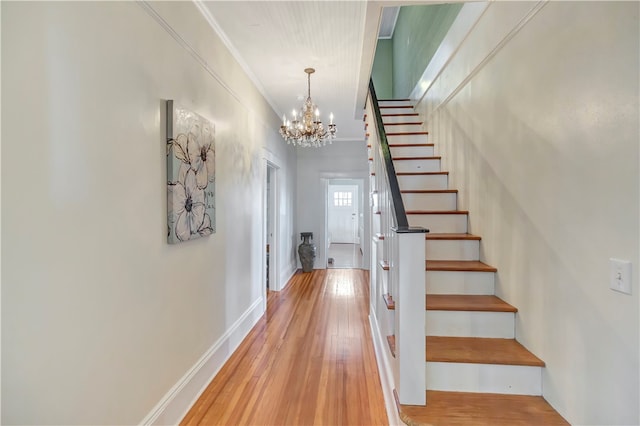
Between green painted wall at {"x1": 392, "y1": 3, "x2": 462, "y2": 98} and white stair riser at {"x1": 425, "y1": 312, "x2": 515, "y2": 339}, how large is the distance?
2.82 meters

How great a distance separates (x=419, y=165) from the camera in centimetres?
353

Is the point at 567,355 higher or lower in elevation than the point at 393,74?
lower

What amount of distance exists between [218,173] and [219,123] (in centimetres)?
43

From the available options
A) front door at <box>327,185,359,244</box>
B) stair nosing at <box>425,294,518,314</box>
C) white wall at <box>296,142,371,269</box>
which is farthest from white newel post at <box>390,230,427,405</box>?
front door at <box>327,185,359,244</box>

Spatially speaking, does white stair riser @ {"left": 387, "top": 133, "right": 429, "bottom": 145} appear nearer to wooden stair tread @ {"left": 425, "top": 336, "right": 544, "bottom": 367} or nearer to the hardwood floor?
the hardwood floor

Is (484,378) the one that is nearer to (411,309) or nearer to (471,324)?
(471,324)

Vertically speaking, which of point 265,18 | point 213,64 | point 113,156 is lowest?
point 113,156

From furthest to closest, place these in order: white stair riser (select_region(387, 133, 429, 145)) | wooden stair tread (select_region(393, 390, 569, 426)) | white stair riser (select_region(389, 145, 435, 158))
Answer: white stair riser (select_region(387, 133, 429, 145))
white stair riser (select_region(389, 145, 435, 158))
wooden stair tread (select_region(393, 390, 569, 426))

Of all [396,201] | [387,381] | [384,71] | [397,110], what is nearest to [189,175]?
[396,201]

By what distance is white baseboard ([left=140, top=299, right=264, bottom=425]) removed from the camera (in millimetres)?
1761

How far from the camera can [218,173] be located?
8.33 feet

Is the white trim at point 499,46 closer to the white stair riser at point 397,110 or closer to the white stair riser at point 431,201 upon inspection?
the white stair riser at point 431,201

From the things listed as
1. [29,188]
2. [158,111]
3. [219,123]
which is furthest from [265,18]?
[29,188]

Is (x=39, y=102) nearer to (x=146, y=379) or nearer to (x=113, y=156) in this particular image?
(x=113, y=156)
